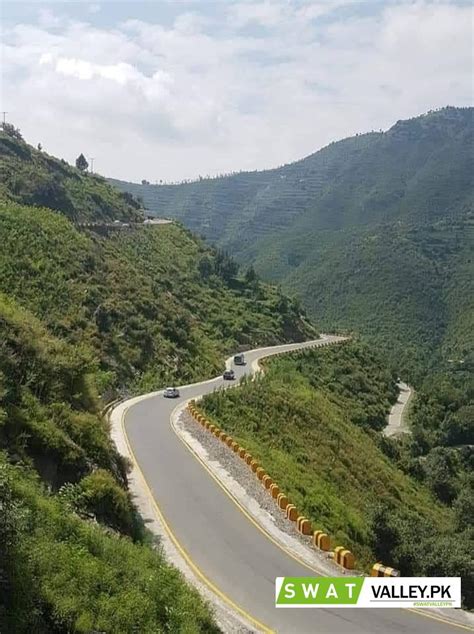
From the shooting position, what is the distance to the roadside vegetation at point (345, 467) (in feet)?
63.1

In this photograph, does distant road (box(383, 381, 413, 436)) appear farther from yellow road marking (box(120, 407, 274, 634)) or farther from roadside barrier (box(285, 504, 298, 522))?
yellow road marking (box(120, 407, 274, 634))

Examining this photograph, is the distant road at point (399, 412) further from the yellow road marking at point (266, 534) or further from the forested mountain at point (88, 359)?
the yellow road marking at point (266, 534)

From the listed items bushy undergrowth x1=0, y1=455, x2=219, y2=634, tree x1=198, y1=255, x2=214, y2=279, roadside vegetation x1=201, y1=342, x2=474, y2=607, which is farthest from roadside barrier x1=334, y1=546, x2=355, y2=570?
tree x1=198, y1=255, x2=214, y2=279

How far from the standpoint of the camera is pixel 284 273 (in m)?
164

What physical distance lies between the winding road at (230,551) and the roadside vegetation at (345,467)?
2872mm

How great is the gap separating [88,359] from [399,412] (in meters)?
45.9

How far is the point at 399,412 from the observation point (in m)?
60.0

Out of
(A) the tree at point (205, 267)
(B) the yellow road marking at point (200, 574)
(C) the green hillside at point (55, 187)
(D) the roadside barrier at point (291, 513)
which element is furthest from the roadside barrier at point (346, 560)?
(A) the tree at point (205, 267)

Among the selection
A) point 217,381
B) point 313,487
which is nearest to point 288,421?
point 313,487

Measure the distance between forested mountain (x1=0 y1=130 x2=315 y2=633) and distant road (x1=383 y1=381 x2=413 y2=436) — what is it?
43.6 ft

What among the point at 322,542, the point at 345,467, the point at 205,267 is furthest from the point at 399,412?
the point at 322,542

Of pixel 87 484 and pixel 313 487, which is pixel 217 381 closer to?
pixel 313 487

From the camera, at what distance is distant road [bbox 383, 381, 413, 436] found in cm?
5344

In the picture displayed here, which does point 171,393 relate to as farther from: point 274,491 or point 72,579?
point 72,579
